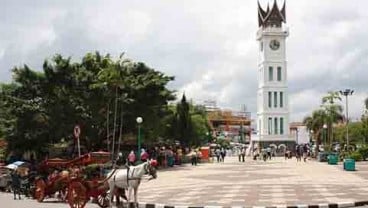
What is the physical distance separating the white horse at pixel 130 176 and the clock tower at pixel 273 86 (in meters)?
98.6

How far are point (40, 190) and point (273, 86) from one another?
96737 mm

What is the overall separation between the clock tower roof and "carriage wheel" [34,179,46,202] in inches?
3938

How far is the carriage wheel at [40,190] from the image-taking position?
928 inches

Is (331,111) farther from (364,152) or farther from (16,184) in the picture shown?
(16,184)

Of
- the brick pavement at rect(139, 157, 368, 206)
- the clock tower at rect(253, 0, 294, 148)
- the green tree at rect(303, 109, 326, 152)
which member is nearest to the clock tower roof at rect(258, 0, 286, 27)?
the clock tower at rect(253, 0, 294, 148)

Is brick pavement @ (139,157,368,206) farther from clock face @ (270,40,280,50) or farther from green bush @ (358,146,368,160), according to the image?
clock face @ (270,40,280,50)

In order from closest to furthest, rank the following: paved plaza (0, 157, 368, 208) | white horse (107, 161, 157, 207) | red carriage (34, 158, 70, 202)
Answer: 1. white horse (107, 161, 157, 207)
2. paved plaza (0, 157, 368, 208)
3. red carriage (34, 158, 70, 202)

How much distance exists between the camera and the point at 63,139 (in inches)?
1802

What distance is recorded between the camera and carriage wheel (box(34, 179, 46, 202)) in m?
23.6

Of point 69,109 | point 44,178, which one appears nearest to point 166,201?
point 44,178

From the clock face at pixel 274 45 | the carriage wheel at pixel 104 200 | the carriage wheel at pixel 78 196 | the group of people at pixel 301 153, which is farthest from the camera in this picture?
the clock face at pixel 274 45

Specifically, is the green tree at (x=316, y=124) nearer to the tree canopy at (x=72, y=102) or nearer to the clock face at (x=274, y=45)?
the clock face at (x=274, y=45)

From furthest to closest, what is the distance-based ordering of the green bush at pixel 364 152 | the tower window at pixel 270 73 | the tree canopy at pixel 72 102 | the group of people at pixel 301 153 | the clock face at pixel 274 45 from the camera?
the clock face at pixel 274 45
the tower window at pixel 270 73
the group of people at pixel 301 153
the green bush at pixel 364 152
the tree canopy at pixel 72 102

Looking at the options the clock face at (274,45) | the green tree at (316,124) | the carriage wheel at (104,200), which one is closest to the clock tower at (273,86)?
the clock face at (274,45)
